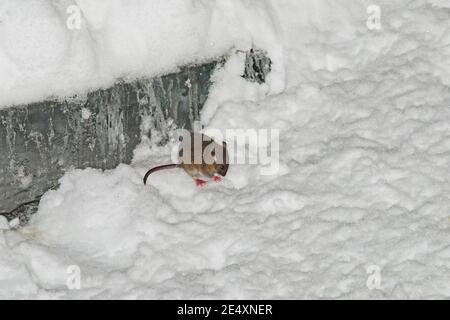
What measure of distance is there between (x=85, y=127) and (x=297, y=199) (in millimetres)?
1179

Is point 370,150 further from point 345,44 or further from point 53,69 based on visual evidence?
point 53,69

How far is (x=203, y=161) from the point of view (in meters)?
4.02

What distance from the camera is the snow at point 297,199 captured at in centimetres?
350

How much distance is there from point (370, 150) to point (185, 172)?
991mm

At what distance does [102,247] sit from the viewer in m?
3.78

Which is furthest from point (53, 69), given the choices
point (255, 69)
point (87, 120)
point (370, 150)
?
point (370, 150)

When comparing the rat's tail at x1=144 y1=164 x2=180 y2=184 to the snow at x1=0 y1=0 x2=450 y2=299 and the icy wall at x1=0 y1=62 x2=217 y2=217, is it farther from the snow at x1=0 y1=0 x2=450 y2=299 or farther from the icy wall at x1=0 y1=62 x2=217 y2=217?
the icy wall at x1=0 y1=62 x2=217 y2=217

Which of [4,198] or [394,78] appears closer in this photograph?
[4,198]

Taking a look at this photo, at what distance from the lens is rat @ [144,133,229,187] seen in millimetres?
4027

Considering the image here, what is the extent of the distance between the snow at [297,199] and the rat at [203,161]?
0.07m

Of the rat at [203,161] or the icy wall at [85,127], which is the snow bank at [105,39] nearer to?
the icy wall at [85,127]

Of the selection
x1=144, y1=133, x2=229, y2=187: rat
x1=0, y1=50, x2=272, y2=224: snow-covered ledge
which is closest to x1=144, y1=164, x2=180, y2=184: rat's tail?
x1=144, y1=133, x2=229, y2=187: rat

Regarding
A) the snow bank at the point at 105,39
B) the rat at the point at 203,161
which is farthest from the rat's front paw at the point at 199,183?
the snow bank at the point at 105,39

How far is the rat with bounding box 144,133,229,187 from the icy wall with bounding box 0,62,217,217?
0.29 metres
